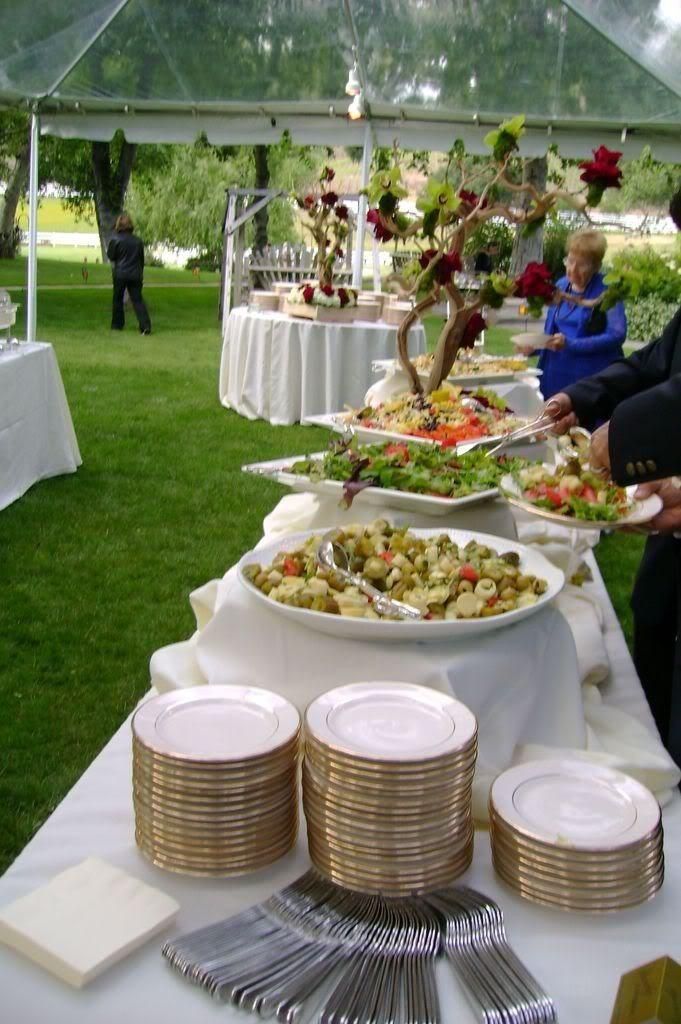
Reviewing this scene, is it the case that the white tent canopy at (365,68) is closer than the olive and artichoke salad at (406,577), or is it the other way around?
the olive and artichoke salad at (406,577)

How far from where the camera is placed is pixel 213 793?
1044mm

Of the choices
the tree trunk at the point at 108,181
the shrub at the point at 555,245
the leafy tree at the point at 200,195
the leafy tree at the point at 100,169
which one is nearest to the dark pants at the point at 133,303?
the leafy tree at the point at 100,169

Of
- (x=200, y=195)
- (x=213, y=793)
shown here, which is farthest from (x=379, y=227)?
(x=200, y=195)

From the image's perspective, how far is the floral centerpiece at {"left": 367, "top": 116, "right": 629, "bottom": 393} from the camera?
2783 millimetres

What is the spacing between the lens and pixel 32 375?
198 inches

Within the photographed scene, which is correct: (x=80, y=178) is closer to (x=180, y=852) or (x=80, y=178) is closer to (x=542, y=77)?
(x=542, y=77)

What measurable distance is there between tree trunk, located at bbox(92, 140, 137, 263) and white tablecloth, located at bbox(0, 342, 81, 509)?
14347 millimetres

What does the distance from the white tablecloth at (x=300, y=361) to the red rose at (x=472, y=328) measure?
3812 millimetres

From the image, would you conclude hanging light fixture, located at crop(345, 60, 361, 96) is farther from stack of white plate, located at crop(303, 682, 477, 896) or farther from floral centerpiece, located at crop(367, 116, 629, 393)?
stack of white plate, located at crop(303, 682, 477, 896)

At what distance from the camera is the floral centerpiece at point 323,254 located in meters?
6.27

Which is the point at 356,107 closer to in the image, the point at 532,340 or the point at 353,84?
the point at 353,84

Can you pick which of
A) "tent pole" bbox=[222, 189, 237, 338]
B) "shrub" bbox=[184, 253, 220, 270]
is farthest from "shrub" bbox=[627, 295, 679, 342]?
"shrub" bbox=[184, 253, 220, 270]

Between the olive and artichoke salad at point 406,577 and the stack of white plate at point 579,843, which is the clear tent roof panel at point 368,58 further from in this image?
the stack of white plate at point 579,843

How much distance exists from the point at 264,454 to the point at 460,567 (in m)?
4.97
